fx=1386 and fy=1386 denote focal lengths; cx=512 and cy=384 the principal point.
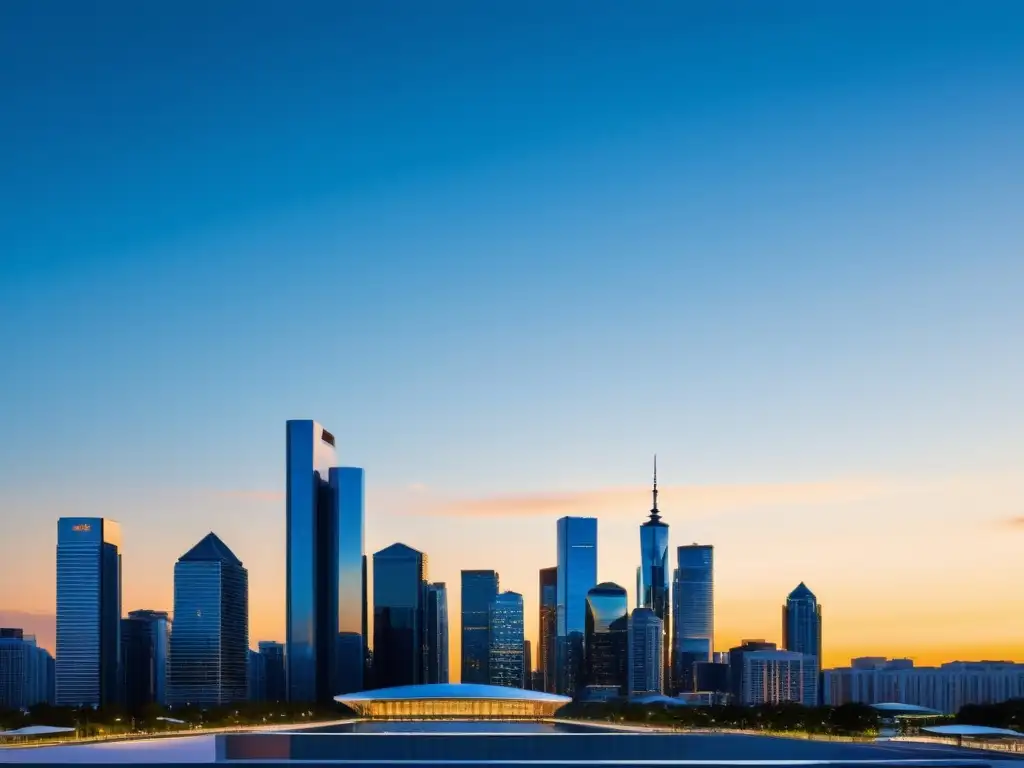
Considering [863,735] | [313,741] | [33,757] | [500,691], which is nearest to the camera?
[33,757]

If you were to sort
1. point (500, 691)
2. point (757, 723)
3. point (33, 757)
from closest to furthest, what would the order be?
1. point (33, 757)
2. point (757, 723)
3. point (500, 691)

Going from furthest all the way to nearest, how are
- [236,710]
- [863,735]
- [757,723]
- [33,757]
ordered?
[236,710], [757,723], [863,735], [33,757]

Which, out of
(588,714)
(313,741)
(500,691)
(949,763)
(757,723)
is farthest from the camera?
(588,714)

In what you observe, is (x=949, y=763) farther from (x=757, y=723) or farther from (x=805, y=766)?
(x=757, y=723)

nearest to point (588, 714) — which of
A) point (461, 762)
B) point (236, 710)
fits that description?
point (236, 710)

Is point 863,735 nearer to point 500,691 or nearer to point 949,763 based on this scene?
point 949,763

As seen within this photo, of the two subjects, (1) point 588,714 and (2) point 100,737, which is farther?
(1) point 588,714

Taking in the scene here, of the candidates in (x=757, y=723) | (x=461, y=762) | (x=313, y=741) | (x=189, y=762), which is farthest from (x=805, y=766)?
(x=757, y=723)

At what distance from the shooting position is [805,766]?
73750mm

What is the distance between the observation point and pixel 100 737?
113 meters

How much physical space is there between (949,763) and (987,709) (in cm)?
6326

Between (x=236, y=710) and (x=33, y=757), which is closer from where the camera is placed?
(x=33, y=757)

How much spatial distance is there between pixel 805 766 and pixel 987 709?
65.3 metres

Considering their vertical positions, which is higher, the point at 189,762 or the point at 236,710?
the point at 189,762
